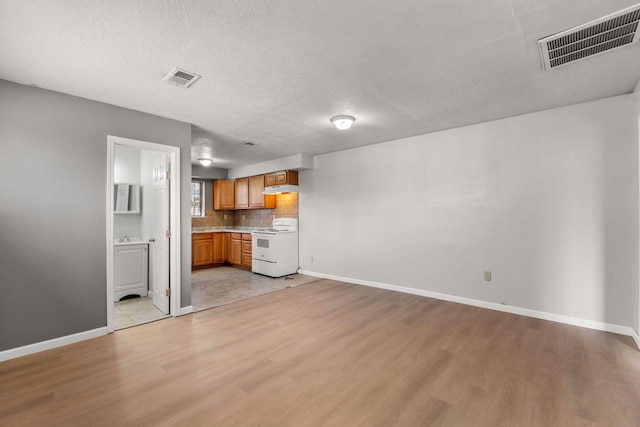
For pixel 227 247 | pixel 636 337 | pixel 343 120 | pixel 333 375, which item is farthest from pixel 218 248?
pixel 636 337

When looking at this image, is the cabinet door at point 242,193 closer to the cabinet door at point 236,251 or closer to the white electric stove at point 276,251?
the cabinet door at point 236,251

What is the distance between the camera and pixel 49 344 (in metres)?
2.72

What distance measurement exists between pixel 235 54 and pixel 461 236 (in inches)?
145

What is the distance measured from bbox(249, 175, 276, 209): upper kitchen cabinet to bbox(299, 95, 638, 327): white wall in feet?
7.02

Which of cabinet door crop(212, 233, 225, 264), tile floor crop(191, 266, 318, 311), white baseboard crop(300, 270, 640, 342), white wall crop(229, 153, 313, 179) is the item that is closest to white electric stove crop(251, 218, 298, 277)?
tile floor crop(191, 266, 318, 311)

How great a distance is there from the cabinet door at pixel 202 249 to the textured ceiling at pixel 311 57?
12.7 ft

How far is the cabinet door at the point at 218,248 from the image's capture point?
7.20 m

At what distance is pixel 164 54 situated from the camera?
7.33 ft

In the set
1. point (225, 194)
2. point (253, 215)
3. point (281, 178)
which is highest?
point (281, 178)

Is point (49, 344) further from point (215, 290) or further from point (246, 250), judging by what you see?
point (246, 250)

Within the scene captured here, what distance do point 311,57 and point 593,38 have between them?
2.06 metres

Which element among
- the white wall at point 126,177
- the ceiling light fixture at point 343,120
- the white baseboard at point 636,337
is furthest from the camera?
the white wall at point 126,177

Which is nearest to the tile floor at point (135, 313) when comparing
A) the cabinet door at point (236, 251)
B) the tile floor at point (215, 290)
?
the tile floor at point (215, 290)

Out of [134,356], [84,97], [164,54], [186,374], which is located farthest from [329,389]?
[84,97]
